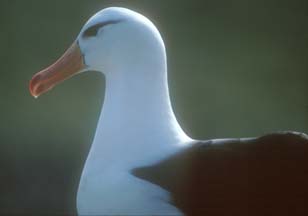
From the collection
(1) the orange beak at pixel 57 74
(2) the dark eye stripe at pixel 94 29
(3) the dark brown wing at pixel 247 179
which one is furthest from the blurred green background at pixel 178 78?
(3) the dark brown wing at pixel 247 179

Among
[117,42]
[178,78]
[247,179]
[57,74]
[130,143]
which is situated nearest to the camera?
[247,179]

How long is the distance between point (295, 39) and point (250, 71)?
0.30 metres

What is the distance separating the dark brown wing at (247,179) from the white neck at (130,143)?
0.05 metres

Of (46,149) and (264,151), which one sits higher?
(264,151)

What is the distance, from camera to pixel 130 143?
2555mm

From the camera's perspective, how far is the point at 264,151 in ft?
7.98

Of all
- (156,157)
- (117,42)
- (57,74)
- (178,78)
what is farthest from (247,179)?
(178,78)

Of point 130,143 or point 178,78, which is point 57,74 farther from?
point 178,78

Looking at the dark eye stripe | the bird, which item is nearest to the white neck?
the bird

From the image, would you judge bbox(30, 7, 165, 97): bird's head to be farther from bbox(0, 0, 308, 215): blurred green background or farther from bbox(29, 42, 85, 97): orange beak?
bbox(0, 0, 308, 215): blurred green background

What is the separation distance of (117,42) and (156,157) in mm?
350

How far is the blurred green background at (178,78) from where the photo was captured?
4734 mm

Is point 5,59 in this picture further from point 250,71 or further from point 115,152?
point 115,152

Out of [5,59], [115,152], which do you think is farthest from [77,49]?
[5,59]
